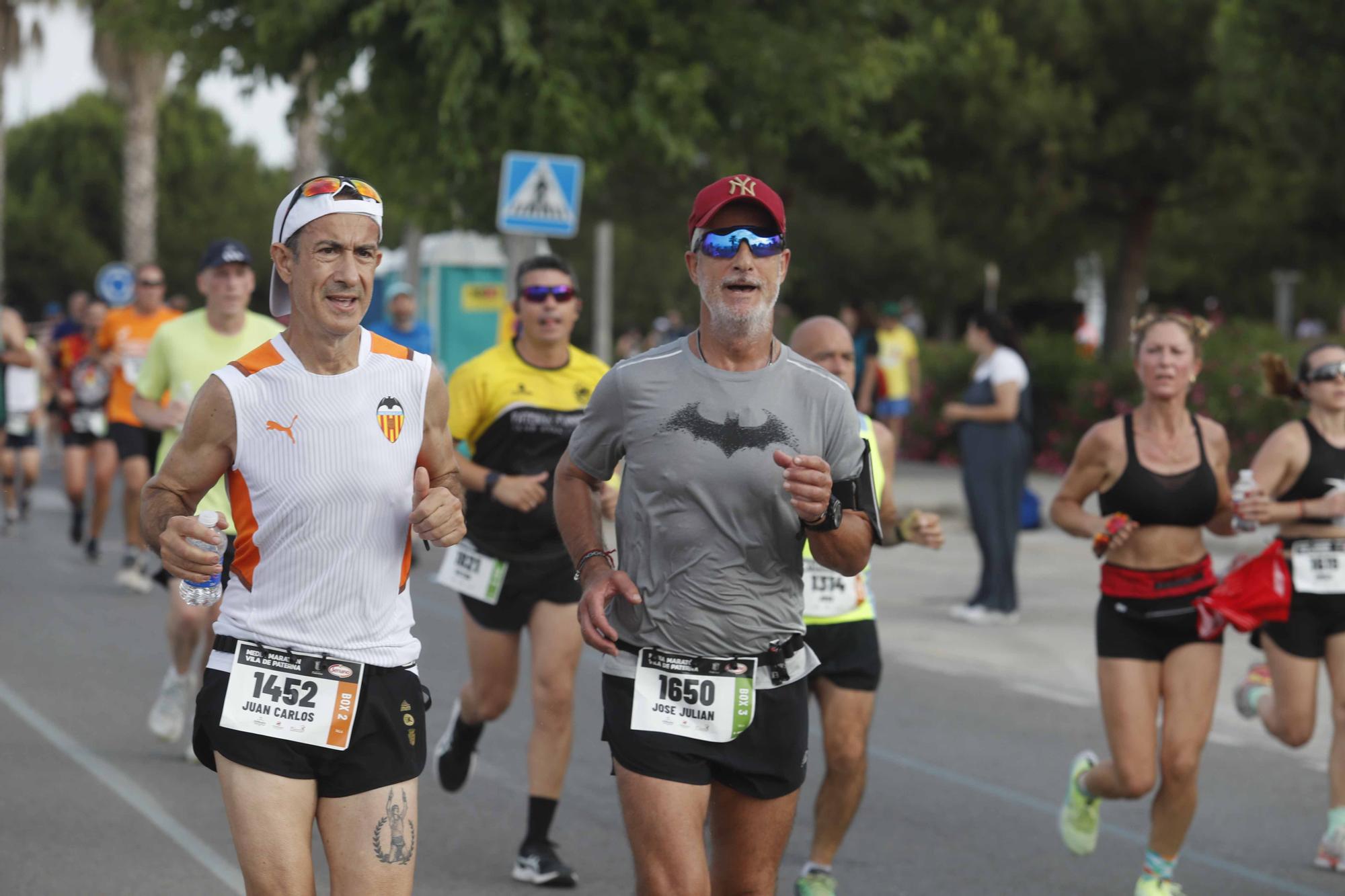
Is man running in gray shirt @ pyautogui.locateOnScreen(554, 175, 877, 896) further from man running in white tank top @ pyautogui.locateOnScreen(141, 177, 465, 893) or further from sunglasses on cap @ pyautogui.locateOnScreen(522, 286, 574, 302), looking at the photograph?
sunglasses on cap @ pyautogui.locateOnScreen(522, 286, 574, 302)

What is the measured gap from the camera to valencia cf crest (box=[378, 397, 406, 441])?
4.01m

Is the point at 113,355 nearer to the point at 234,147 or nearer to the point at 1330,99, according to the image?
the point at 1330,99

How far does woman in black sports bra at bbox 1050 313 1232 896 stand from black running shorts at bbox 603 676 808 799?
2059 millimetres

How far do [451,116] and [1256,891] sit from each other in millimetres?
12315

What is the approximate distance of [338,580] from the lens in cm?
394

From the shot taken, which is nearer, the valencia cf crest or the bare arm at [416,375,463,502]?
the valencia cf crest

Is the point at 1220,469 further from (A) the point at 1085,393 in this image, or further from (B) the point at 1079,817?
(A) the point at 1085,393

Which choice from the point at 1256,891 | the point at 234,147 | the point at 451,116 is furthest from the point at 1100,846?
the point at 234,147

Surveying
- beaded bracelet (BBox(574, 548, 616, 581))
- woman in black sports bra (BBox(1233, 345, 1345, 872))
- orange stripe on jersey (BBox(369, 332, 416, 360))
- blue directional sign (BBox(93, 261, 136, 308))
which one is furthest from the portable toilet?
orange stripe on jersey (BBox(369, 332, 416, 360))

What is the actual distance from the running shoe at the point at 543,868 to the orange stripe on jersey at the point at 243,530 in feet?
8.24

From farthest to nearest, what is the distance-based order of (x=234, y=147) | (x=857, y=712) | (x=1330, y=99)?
(x=234, y=147) < (x=1330, y=99) < (x=857, y=712)

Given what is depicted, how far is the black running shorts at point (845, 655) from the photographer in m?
5.99

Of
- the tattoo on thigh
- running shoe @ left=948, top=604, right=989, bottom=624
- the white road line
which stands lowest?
the white road line

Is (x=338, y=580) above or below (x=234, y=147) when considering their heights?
below
